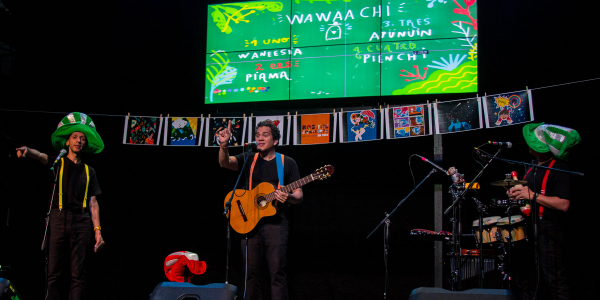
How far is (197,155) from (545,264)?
4.62m

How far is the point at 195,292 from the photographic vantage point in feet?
9.14

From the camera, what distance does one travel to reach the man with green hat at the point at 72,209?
397 cm

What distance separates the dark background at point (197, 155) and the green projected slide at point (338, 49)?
0.22 m

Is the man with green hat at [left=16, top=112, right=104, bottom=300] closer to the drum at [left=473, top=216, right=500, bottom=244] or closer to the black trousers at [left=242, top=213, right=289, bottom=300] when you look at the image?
the black trousers at [left=242, top=213, right=289, bottom=300]

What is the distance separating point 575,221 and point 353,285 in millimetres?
2742

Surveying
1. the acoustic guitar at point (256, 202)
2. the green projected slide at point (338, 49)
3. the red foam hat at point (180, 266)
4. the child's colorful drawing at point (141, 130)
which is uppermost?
the green projected slide at point (338, 49)

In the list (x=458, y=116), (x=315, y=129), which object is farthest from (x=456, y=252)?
(x=315, y=129)

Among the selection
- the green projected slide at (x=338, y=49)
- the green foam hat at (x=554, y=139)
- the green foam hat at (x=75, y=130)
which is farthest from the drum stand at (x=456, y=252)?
the green foam hat at (x=75, y=130)

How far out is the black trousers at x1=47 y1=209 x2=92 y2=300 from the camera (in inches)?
155

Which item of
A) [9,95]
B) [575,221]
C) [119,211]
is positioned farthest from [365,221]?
[9,95]

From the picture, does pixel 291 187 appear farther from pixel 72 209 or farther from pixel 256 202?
pixel 72 209

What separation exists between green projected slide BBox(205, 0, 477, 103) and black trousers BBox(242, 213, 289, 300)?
98.9 inches

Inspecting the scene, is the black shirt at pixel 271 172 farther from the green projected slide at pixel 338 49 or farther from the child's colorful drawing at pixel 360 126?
the green projected slide at pixel 338 49

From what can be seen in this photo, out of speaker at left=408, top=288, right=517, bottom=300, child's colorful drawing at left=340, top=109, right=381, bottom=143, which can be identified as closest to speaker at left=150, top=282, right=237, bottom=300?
speaker at left=408, top=288, right=517, bottom=300
